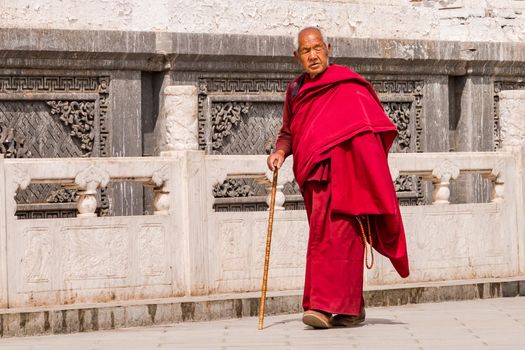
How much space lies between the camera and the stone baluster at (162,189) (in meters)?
9.38

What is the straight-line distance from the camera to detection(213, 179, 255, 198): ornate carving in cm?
1194

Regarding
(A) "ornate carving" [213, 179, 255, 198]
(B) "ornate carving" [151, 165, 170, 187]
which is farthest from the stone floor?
(A) "ornate carving" [213, 179, 255, 198]

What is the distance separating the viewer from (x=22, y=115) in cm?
1110

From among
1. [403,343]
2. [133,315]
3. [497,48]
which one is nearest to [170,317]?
[133,315]

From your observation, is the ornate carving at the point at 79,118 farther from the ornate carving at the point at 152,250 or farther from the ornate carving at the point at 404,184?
the ornate carving at the point at 404,184

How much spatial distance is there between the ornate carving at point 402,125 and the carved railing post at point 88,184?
14.7 feet

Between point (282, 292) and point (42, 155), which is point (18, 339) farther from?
point (42, 155)

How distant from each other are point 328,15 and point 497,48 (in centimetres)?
164

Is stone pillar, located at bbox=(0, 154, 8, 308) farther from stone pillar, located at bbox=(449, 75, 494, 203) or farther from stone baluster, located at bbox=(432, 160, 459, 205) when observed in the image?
stone pillar, located at bbox=(449, 75, 494, 203)

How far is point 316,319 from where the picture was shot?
8.15 meters

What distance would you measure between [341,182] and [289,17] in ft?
14.9

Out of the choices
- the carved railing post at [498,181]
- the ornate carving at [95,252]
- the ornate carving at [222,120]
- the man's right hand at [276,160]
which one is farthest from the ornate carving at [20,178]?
the carved railing post at [498,181]

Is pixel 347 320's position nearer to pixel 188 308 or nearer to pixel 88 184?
pixel 188 308

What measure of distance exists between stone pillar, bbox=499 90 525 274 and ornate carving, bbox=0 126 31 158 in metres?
3.49
